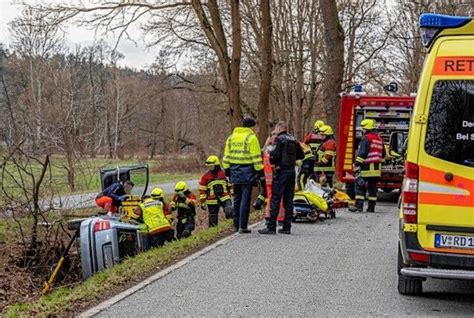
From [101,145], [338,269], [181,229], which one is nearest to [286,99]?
[101,145]

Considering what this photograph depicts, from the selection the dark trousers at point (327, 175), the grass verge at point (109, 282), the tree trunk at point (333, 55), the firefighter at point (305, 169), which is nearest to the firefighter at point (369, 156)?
the firefighter at point (305, 169)

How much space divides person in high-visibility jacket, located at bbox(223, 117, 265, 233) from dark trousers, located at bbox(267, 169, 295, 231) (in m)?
0.35

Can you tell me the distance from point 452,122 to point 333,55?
15.2 metres

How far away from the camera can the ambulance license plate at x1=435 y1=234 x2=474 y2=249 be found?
20.2 ft

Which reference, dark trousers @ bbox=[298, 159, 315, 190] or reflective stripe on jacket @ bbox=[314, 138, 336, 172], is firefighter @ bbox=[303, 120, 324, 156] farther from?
dark trousers @ bbox=[298, 159, 315, 190]

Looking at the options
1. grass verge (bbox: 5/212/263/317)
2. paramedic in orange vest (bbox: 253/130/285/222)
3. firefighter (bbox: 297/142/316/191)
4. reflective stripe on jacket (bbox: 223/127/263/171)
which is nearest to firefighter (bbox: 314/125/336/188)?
firefighter (bbox: 297/142/316/191)

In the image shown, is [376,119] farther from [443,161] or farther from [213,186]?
[443,161]

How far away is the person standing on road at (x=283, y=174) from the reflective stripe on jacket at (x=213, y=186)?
102 inches

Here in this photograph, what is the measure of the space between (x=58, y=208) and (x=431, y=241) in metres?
8.43

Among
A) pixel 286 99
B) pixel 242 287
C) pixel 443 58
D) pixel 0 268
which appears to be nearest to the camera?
pixel 443 58

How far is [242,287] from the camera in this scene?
24.2 feet

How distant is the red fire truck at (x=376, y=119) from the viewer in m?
16.6

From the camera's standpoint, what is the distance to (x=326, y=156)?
15859 mm

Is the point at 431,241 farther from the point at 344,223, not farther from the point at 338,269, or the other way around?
the point at 344,223
